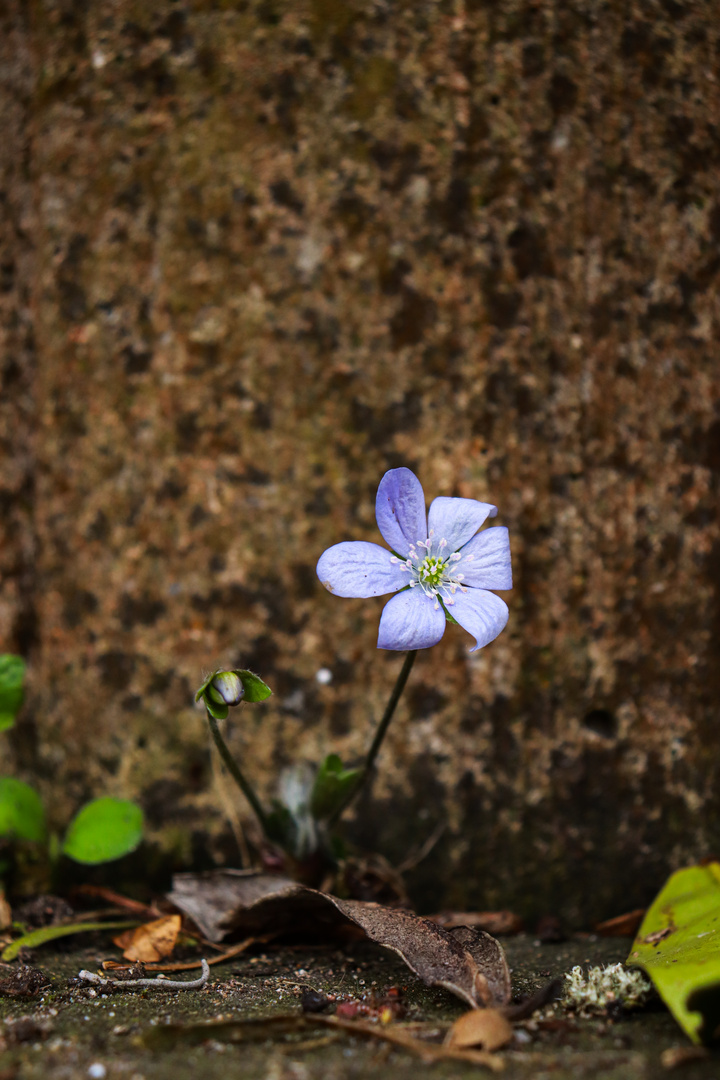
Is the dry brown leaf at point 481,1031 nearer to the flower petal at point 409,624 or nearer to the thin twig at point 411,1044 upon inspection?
the thin twig at point 411,1044

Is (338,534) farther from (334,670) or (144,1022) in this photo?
(144,1022)

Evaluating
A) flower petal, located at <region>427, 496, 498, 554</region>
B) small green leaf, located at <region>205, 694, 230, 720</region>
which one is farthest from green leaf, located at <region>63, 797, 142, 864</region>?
flower petal, located at <region>427, 496, 498, 554</region>

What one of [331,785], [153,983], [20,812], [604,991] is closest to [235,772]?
[331,785]

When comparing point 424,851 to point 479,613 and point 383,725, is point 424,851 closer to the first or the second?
point 383,725

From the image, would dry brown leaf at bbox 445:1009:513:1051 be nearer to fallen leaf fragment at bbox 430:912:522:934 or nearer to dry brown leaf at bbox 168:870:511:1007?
dry brown leaf at bbox 168:870:511:1007

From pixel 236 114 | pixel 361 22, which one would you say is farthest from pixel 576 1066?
pixel 361 22

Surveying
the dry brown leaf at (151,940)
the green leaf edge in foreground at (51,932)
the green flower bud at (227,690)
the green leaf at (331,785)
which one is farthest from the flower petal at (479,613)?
the green leaf edge in foreground at (51,932)
